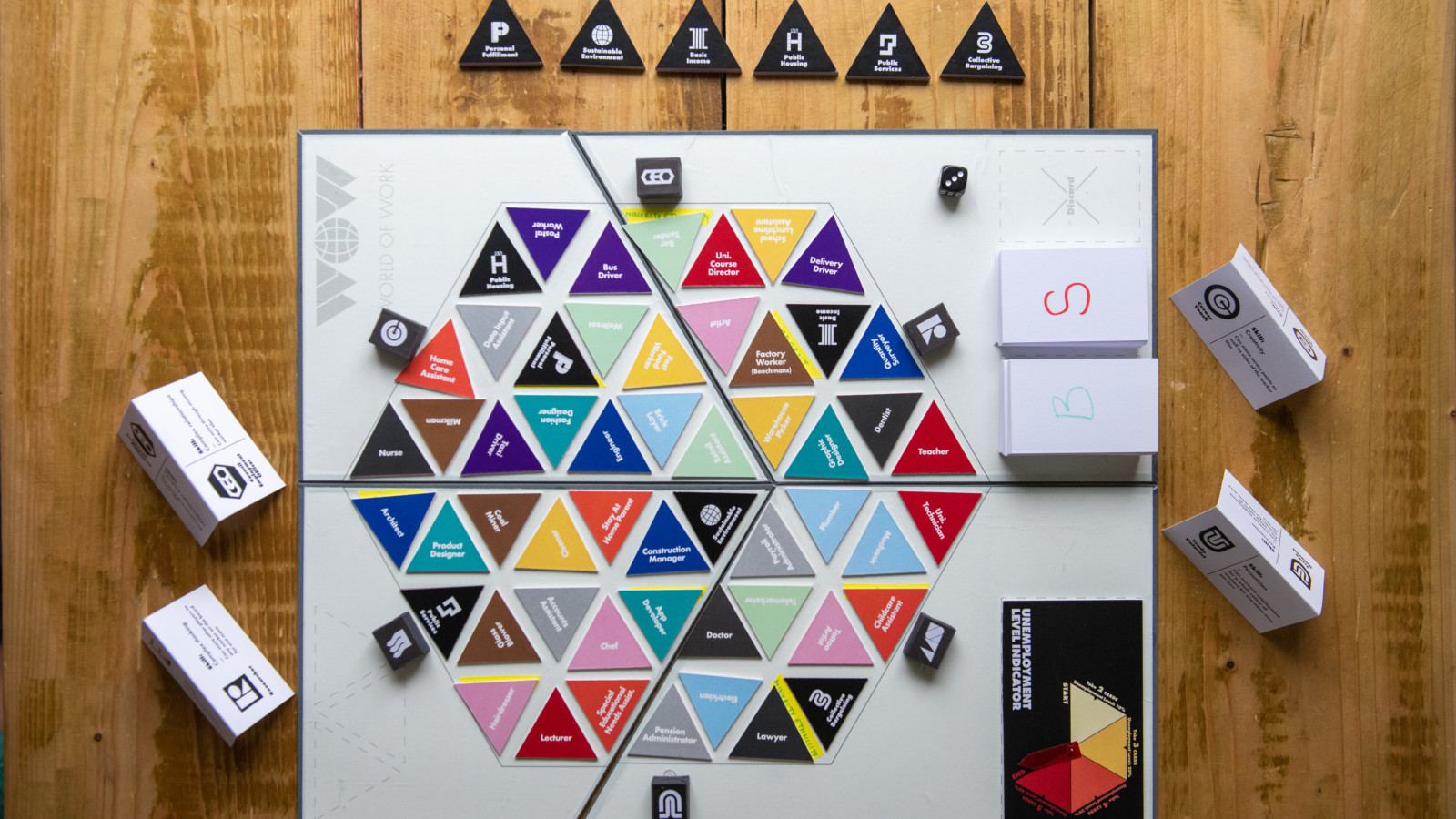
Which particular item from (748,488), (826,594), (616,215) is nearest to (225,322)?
(616,215)

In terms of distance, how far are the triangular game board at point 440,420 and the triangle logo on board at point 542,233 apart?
13.7 inches

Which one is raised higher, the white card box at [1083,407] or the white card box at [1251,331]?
the white card box at [1251,331]

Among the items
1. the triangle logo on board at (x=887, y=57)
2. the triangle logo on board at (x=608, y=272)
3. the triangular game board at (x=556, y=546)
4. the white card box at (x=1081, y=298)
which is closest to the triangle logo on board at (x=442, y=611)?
the triangular game board at (x=556, y=546)

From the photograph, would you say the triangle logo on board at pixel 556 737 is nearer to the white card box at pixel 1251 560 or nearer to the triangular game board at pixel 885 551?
the triangular game board at pixel 885 551

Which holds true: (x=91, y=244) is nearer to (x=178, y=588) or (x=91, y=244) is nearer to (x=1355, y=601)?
(x=178, y=588)

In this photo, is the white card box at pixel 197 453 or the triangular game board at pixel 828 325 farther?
the triangular game board at pixel 828 325

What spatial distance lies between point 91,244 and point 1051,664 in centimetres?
230

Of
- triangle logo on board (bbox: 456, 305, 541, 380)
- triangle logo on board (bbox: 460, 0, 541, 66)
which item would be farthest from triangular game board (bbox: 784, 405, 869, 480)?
triangle logo on board (bbox: 460, 0, 541, 66)

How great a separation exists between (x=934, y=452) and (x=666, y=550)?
626 millimetres

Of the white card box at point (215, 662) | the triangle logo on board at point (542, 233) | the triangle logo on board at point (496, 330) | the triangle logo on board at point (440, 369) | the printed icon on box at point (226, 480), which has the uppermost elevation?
the triangle logo on board at point (542, 233)

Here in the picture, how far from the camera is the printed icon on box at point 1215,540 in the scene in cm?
153

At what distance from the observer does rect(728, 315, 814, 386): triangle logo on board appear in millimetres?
1593

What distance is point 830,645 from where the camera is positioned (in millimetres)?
1593

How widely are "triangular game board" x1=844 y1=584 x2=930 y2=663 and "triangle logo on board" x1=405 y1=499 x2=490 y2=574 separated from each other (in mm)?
851
